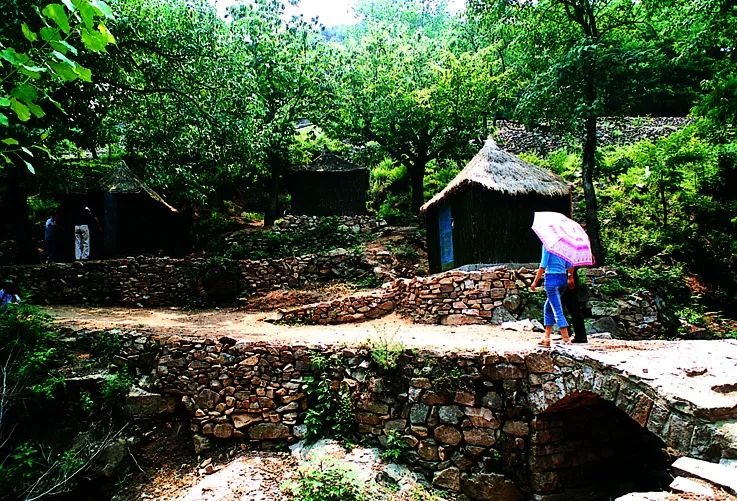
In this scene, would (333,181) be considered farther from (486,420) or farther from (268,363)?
(486,420)

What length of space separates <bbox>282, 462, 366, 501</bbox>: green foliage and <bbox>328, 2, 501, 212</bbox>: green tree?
14.4m

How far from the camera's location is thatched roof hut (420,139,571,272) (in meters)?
12.3

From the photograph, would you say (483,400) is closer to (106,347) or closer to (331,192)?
(106,347)

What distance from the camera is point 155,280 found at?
43.4 ft

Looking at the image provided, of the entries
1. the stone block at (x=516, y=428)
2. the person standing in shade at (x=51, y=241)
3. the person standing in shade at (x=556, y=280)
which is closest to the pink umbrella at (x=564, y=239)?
the person standing in shade at (x=556, y=280)

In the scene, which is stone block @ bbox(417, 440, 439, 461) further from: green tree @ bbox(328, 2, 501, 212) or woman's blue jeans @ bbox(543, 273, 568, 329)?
green tree @ bbox(328, 2, 501, 212)

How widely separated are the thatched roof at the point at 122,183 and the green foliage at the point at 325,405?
11.7 metres

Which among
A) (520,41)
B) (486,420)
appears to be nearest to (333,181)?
(520,41)

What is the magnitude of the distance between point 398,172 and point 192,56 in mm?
11592

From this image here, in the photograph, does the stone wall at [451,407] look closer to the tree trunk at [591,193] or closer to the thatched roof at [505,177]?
the thatched roof at [505,177]

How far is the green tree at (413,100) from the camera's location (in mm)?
18203

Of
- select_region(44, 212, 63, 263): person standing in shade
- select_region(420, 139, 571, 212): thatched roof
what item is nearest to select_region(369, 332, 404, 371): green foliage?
select_region(420, 139, 571, 212): thatched roof

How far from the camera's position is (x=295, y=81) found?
18609 millimetres

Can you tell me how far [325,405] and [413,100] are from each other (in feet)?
45.1
